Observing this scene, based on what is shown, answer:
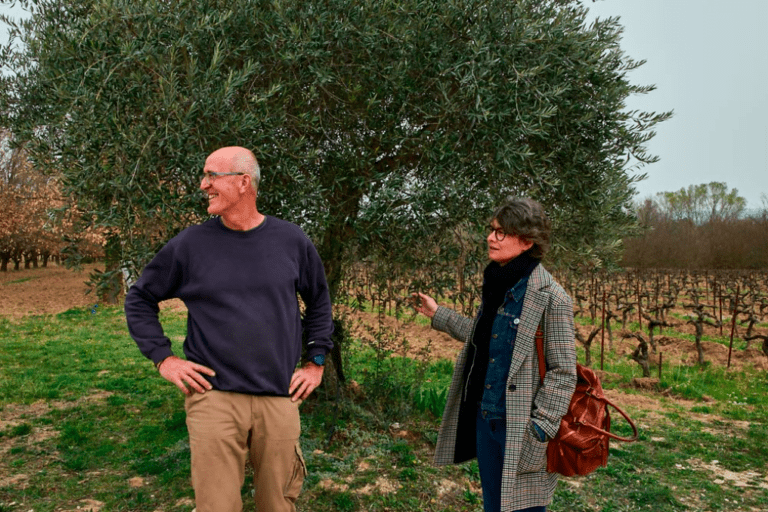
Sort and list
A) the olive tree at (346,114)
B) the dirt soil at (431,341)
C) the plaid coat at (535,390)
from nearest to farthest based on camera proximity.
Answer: the plaid coat at (535,390) → the olive tree at (346,114) → the dirt soil at (431,341)

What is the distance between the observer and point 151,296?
10.9ft

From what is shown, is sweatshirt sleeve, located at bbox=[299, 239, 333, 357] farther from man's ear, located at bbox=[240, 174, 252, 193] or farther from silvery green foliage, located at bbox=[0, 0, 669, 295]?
silvery green foliage, located at bbox=[0, 0, 669, 295]

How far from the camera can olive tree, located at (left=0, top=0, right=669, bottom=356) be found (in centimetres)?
464

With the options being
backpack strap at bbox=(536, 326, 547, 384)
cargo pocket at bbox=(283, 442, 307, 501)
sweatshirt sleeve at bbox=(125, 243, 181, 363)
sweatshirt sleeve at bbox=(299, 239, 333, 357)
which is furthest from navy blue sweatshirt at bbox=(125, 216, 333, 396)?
backpack strap at bbox=(536, 326, 547, 384)

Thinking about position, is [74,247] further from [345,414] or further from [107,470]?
[345,414]

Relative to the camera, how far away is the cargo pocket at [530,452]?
3.25 meters

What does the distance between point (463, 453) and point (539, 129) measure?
2.95m

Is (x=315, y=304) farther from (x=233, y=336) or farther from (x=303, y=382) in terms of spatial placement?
(x=233, y=336)

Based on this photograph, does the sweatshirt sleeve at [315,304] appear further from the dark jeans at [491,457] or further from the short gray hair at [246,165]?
the dark jeans at [491,457]

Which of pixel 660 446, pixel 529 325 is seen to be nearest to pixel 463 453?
pixel 529 325

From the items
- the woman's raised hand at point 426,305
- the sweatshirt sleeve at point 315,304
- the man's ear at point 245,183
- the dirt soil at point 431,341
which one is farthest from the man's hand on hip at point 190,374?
the dirt soil at point 431,341

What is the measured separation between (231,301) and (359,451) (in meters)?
4.02

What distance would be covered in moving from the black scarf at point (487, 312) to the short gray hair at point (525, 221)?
144 mm

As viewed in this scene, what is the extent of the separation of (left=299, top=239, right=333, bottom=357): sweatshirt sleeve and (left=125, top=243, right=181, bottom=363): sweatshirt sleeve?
754 mm
